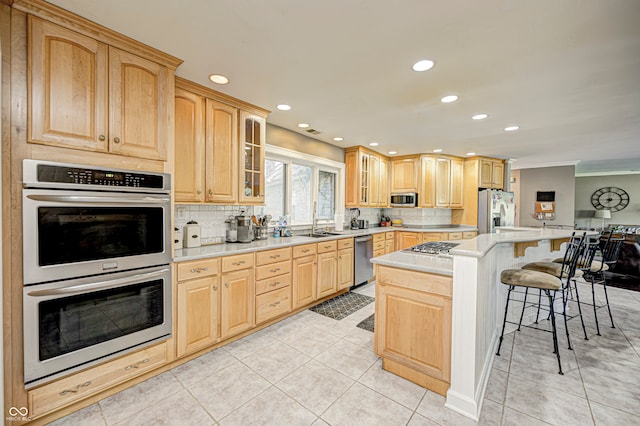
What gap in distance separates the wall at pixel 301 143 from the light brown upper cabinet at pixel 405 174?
4.88 feet

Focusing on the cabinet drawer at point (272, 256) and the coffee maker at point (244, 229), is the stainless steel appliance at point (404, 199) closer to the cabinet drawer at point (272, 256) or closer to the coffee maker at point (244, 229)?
the cabinet drawer at point (272, 256)

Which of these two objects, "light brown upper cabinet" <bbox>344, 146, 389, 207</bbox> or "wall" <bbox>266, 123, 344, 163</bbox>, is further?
"light brown upper cabinet" <bbox>344, 146, 389, 207</bbox>

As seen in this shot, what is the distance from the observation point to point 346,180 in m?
4.98

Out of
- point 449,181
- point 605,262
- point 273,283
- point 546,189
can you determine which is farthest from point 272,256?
point 546,189

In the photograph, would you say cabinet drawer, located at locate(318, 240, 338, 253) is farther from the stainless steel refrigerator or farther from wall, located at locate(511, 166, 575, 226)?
wall, located at locate(511, 166, 575, 226)

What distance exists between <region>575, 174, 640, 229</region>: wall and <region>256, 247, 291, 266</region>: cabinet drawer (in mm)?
11027

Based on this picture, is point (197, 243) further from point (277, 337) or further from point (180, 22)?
point (180, 22)

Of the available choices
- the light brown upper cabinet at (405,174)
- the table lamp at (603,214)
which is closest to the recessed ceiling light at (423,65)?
the light brown upper cabinet at (405,174)

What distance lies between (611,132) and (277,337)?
17.5 ft

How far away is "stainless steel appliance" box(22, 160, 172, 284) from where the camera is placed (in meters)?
1.51

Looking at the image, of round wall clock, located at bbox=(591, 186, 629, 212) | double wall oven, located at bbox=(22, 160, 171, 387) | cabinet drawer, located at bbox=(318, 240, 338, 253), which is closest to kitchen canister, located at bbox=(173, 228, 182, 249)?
double wall oven, located at bbox=(22, 160, 171, 387)

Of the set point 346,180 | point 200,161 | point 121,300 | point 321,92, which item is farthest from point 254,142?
point 346,180

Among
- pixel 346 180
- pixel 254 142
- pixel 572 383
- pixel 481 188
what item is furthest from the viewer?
pixel 481 188

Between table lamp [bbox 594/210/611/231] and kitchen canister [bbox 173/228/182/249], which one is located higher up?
table lamp [bbox 594/210/611/231]
